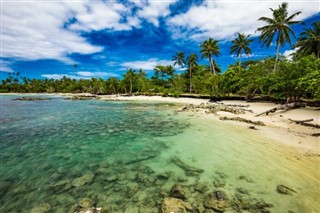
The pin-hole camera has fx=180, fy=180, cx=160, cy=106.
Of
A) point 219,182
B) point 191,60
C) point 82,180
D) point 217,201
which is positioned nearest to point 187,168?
point 219,182

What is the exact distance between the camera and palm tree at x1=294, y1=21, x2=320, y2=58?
35594mm

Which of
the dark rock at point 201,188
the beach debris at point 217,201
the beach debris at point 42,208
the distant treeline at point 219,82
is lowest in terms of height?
the beach debris at point 42,208

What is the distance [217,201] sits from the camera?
485cm

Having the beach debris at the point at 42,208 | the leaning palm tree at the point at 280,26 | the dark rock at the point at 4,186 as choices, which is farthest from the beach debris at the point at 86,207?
the leaning palm tree at the point at 280,26

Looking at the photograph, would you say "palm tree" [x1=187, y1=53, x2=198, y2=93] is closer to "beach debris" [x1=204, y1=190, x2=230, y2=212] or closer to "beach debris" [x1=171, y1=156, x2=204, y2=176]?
"beach debris" [x1=171, y1=156, x2=204, y2=176]

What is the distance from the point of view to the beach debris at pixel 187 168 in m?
6.66

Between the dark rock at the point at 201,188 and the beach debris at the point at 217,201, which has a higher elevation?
the beach debris at the point at 217,201

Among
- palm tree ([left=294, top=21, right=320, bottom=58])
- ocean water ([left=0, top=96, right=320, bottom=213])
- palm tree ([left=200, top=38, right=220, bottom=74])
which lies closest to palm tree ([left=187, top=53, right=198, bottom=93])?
palm tree ([left=200, top=38, right=220, bottom=74])

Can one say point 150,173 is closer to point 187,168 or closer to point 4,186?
point 187,168

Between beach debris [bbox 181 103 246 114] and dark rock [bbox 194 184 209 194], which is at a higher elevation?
beach debris [bbox 181 103 246 114]

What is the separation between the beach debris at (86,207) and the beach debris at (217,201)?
2.76 meters

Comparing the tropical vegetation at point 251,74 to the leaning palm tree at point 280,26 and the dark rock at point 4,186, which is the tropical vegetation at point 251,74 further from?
the dark rock at point 4,186

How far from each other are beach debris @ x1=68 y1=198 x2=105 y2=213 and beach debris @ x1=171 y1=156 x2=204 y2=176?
3.31 meters

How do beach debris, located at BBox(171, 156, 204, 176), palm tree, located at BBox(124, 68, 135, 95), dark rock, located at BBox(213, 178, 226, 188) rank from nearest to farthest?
dark rock, located at BBox(213, 178, 226, 188), beach debris, located at BBox(171, 156, 204, 176), palm tree, located at BBox(124, 68, 135, 95)
